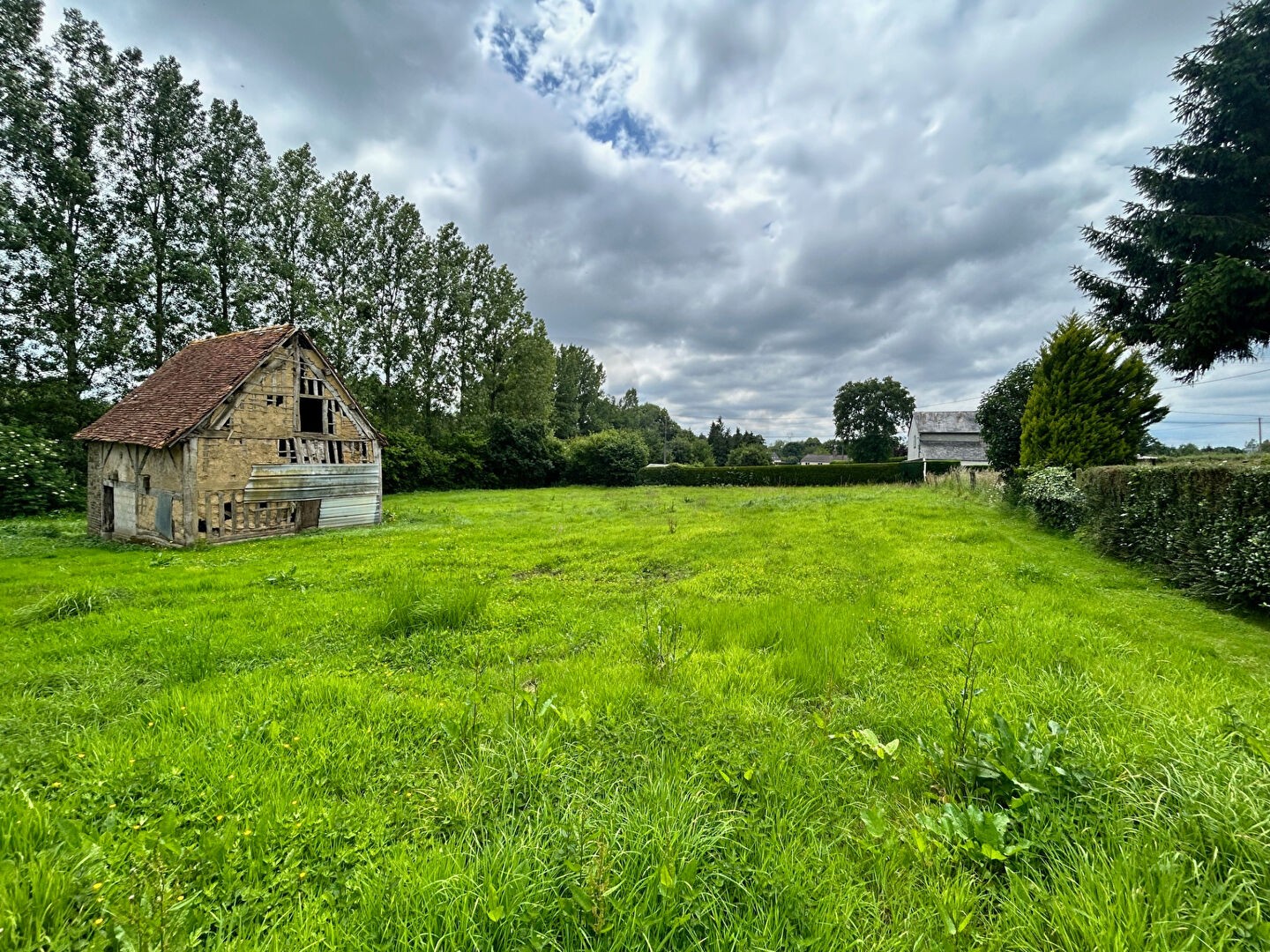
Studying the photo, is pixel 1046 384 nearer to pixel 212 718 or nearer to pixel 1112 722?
pixel 1112 722

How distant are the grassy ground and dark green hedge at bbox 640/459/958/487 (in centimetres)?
2872

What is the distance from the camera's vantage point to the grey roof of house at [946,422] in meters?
44.6

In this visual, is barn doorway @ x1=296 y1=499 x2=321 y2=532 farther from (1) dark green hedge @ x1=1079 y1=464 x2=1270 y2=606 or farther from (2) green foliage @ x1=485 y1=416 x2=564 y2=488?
(1) dark green hedge @ x1=1079 y1=464 x2=1270 y2=606

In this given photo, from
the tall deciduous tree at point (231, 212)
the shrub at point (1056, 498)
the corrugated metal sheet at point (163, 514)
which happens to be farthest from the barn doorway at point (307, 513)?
the shrub at point (1056, 498)

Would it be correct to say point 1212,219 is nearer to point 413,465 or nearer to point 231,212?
point 413,465

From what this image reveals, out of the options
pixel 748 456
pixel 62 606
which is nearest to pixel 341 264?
pixel 62 606

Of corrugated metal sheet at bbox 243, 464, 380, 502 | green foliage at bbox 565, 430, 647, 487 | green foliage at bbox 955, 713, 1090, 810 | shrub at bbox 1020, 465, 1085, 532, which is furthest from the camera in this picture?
green foliage at bbox 565, 430, 647, 487

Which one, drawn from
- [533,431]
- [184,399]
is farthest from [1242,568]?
[533,431]

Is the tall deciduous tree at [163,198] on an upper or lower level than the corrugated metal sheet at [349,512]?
upper

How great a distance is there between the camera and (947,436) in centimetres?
4456

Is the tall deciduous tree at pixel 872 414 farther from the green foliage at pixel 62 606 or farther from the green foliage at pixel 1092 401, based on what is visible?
the green foliage at pixel 62 606

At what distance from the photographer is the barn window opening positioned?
14891mm

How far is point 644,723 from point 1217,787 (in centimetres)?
293

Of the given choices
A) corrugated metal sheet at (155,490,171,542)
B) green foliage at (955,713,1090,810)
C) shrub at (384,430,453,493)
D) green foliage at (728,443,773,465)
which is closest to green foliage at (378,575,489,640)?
green foliage at (955,713,1090,810)
